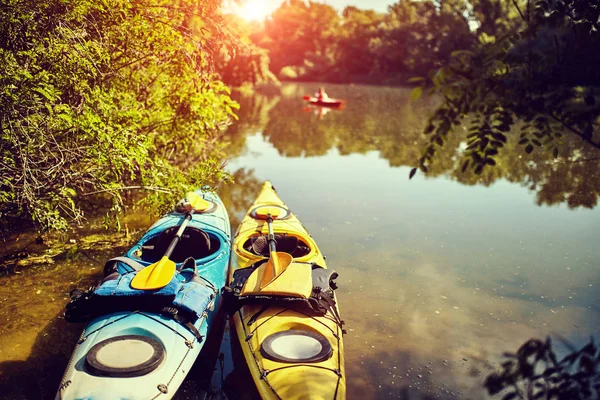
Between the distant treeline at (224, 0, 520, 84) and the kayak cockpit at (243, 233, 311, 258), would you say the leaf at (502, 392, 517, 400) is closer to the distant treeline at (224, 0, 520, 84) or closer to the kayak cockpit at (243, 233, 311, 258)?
the kayak cockpit at (243, 233, 311, 258)

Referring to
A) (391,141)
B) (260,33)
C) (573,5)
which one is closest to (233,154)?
(391,141)

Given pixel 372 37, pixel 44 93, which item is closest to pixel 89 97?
pixel 44 93

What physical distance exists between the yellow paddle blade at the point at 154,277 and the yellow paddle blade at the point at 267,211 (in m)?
2.52

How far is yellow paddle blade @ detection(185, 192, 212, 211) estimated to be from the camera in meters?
7.23

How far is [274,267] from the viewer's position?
5.25 meters

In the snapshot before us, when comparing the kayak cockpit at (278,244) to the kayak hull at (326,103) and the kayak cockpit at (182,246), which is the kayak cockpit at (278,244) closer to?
the kayak cockpit at (182,246)

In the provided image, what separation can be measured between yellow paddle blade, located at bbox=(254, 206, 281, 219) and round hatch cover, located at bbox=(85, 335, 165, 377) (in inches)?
132

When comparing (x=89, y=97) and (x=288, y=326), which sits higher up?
(x=89, y=97)

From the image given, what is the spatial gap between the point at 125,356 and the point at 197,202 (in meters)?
3.68

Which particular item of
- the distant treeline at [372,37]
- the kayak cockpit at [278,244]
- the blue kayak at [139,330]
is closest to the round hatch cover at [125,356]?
the blue kayak at [139,330]

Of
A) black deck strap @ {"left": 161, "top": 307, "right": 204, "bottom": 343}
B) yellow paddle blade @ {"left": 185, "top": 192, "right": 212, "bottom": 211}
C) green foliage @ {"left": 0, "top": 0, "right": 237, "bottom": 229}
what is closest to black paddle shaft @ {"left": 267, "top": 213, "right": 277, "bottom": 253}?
yellow paddle blade @ {"left": 185, "top": 192, "right": 212, "bottom": 211}

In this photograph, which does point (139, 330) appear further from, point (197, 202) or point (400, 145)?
point (400, 145)

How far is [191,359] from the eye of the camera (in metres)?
4.35

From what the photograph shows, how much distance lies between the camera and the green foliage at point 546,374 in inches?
180
